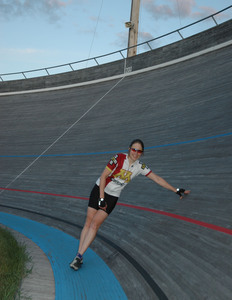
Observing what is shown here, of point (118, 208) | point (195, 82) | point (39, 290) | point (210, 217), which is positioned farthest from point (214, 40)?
point (39, 290)

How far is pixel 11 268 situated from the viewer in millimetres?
2852

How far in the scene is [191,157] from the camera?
567 cm

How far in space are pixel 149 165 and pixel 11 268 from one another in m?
3.87

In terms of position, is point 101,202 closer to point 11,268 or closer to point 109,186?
point 109,186

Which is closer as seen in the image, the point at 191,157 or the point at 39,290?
the point at 39,290

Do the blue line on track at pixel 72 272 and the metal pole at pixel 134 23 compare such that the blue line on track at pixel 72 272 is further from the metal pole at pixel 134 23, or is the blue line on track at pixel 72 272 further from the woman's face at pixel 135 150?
the metal pole at pixel 134 23

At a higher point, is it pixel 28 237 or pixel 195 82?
pixel 195 82

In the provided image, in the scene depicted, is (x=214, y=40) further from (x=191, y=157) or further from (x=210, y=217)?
(x=210, y=217)

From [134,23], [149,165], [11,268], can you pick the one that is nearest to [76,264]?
[11,268]

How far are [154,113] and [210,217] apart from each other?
220 inches

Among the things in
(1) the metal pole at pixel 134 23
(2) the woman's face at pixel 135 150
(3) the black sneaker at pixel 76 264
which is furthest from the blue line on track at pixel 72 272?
(1) the metal pole at pixel 134 23

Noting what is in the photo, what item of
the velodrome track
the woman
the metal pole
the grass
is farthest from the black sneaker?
the metal pole

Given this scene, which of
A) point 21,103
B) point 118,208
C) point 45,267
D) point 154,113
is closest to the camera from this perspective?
point 45,267

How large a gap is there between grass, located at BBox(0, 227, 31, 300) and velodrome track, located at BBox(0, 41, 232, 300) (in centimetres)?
70
